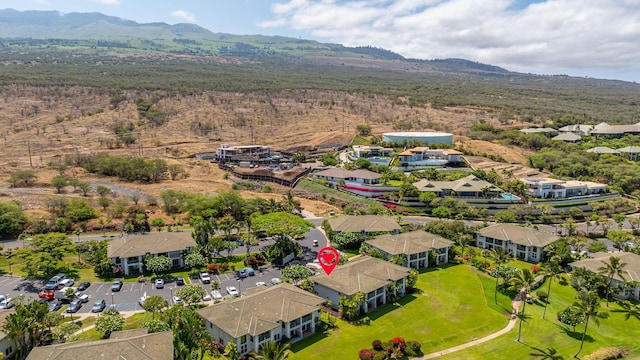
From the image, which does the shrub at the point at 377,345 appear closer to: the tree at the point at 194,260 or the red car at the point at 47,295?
the tree at the point at 194,260

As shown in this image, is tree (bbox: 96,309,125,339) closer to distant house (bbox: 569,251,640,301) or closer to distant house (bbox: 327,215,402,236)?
distant house (bbox: 327,215,402,236)

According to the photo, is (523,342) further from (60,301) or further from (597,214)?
(597,214)

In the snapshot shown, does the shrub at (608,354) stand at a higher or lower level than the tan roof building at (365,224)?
lower

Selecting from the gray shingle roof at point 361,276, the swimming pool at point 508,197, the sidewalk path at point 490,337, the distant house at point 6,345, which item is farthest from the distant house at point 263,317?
the swimming pool at point 508,197

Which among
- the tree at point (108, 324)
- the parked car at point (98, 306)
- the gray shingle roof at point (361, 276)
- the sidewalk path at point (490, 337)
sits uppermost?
the gray shingle roof at point (361, 276)

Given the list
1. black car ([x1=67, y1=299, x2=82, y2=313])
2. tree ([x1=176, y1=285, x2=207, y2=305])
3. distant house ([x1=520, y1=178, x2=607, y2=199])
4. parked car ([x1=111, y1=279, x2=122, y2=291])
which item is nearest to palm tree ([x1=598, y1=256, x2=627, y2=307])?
distant house ([x1=520, y1=178, x2=607, y2=199])

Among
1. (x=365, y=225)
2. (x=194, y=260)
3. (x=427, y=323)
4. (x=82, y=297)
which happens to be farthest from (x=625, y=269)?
(x=82, y=297)
